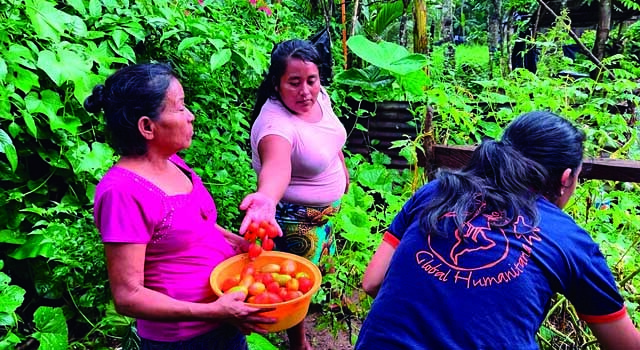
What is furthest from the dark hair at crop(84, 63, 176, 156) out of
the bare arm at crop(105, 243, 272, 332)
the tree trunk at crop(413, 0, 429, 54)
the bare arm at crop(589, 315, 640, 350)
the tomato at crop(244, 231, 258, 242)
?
the tree trunk at crop(413, 0, 429, 54)

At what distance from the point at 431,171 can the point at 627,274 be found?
0.83 metres

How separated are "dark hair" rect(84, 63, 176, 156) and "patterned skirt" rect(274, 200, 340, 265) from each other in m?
0.80

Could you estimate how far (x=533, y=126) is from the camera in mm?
1290

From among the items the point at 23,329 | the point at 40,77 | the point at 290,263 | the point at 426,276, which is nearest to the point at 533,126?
the point at 426,276

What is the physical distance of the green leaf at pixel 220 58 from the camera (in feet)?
7.63

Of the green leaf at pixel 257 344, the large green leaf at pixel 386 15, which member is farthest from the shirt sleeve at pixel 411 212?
the large green leaf at pixel 386 15

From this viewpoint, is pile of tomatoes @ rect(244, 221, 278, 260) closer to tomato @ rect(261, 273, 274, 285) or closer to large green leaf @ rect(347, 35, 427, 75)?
tomato @ rect(261, 273, 274, 285)

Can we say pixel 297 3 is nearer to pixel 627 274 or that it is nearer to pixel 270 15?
pixel 270 15

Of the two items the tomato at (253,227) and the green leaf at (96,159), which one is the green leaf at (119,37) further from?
the tomato at (253,227)

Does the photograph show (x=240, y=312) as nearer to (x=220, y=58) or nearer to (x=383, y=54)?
(x=220, y=58)

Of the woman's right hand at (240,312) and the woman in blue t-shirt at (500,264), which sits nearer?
the woman in blue t-shirt at (500,264)

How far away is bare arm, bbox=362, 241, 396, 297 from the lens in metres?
1.42

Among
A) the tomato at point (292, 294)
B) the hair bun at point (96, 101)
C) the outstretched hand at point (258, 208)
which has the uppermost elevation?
the hair bun at point (96, 101)

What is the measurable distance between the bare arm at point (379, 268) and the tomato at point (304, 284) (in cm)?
19
